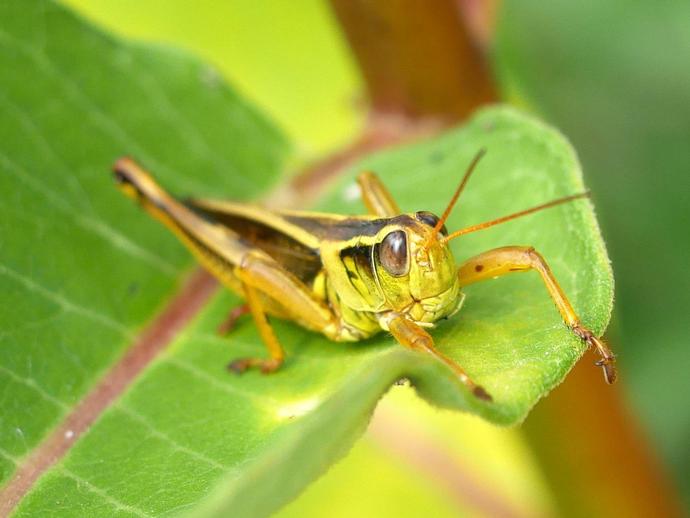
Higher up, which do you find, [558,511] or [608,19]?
[608,19]

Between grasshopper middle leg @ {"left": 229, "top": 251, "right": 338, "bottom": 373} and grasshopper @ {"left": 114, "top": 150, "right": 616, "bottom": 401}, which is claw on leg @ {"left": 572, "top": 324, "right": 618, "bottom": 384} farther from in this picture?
grasshopper middle leg @ {"left": 229, "top": 251, "right": 338, "bottom": 373}

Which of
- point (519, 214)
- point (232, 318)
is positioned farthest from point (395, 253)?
point (232, 318)

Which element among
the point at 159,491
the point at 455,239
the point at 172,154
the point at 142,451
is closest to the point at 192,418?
the point at 142,451

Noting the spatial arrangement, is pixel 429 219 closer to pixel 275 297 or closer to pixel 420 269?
pixel 420 269

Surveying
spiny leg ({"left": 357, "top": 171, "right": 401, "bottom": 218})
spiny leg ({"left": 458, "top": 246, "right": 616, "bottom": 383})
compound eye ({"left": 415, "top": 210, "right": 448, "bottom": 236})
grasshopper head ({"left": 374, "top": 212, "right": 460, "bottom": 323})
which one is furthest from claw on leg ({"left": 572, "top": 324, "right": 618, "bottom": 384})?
spiny leg ({"left": 357, "top": 171, "right": 401, "bottom": 218})

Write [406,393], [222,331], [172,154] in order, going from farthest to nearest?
[406,393] < [172,154] < [222,331]

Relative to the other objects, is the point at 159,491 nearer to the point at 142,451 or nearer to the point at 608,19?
the point at 142,451

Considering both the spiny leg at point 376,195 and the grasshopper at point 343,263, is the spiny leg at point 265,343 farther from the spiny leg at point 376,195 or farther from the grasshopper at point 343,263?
the spiny leg at point 376,195
